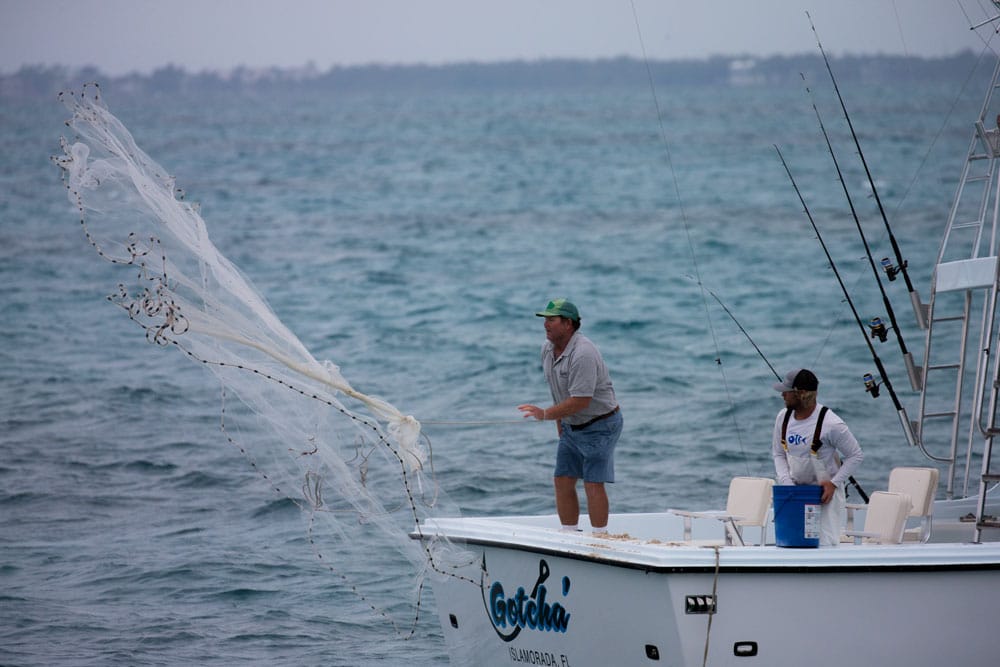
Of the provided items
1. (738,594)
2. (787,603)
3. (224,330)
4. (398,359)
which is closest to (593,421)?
(738,594)

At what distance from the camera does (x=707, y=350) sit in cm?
2423

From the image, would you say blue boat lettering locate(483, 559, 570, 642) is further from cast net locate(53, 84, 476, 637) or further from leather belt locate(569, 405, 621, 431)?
leather belt locate(569, 405, 621, 431)

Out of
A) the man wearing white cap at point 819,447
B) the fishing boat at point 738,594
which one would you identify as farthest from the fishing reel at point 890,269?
the man wearing white cap at point 819,447

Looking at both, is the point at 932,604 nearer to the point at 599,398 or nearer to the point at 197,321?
the point at 599,398

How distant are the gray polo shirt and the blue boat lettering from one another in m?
1.03

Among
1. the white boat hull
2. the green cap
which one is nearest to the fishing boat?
the white boat hull

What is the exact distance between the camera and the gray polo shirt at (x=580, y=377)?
8.49 meters

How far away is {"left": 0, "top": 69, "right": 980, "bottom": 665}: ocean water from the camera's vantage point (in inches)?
451

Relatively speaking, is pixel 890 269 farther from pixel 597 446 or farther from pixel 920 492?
pixel 597 446

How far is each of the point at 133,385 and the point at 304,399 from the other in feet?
43.6

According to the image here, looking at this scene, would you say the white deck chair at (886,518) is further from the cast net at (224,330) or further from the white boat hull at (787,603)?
the cast net at (224,330)

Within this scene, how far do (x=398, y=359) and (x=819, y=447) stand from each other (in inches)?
643

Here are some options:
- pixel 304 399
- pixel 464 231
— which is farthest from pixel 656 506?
pixel 464 231

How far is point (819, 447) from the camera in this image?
8.05 m
